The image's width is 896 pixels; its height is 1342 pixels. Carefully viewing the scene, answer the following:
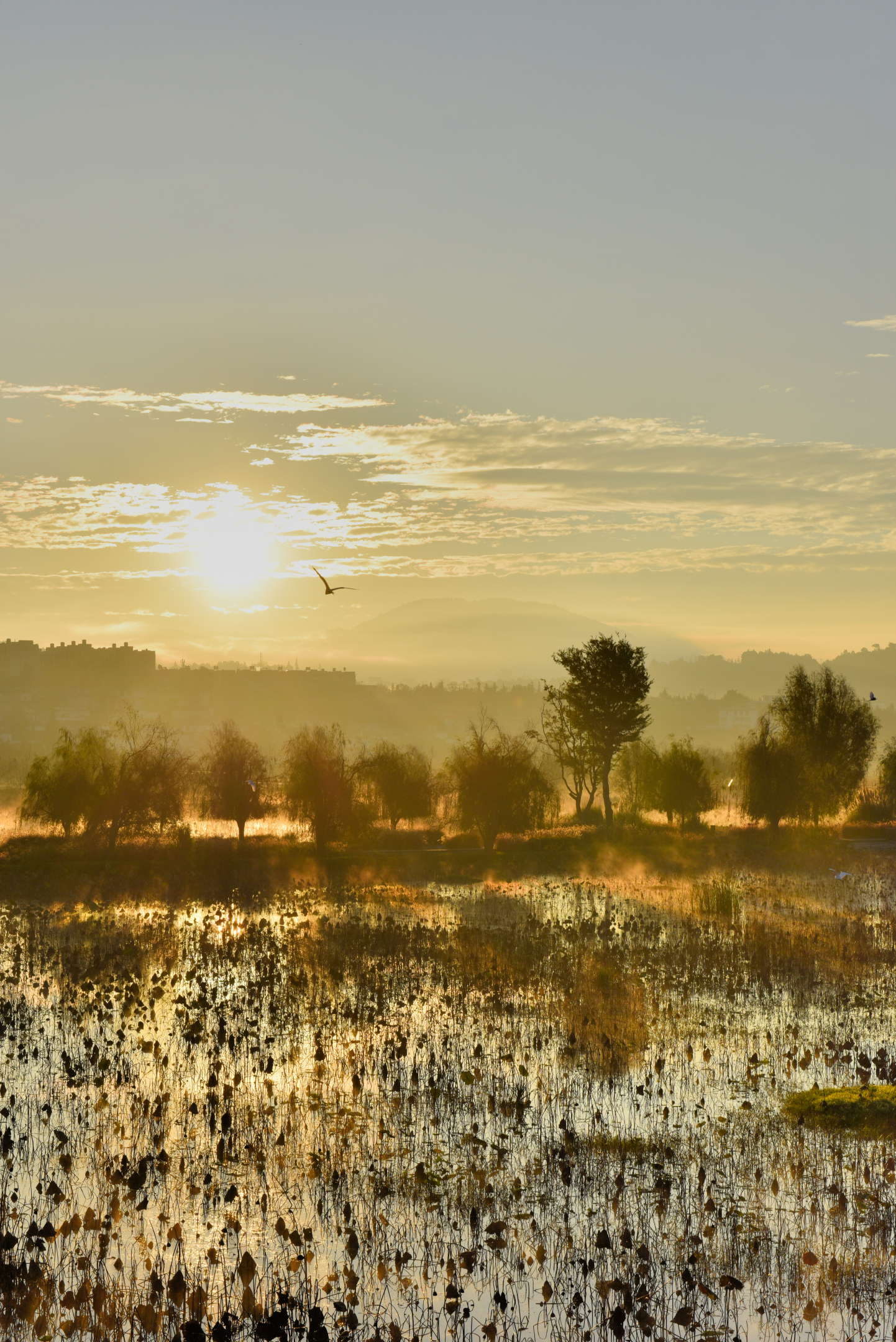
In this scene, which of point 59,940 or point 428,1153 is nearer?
point 428,1153

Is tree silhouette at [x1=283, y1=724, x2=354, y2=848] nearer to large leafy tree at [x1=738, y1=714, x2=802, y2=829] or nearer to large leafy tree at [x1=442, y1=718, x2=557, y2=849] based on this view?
large leafy tree at [x1=442, y1=718, x2=557, y2=849]

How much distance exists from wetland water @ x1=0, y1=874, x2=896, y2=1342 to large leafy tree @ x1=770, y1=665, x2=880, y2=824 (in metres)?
51.7

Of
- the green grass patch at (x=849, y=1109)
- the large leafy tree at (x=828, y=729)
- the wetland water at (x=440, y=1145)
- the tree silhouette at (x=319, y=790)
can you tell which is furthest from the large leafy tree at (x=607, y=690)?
the green grass patch at (x=849, y=1109)

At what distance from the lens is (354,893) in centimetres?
4553

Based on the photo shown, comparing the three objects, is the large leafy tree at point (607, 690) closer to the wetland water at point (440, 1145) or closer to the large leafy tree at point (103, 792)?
the large leafy tree at point (103, 792)

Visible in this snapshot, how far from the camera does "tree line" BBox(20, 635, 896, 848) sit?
66.8 m

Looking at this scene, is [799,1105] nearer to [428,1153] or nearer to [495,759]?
[428,1153]

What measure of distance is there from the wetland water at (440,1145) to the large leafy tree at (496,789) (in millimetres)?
36627

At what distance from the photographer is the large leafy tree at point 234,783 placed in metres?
71.7

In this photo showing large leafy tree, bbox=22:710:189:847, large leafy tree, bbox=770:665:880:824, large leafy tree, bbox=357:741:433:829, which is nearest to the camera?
large leafy tree, bbox=22:710:189:847

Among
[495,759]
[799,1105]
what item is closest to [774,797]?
[495,759]

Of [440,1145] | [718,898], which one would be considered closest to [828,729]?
[718,898]

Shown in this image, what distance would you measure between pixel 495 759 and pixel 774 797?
18602 millimetres

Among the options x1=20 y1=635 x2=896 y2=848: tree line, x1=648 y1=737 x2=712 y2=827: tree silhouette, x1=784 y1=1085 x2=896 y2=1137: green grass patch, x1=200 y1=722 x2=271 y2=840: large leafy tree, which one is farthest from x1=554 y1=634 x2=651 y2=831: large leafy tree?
x1=784 y1=1085 x2=896 y2=1137: green grass patch
